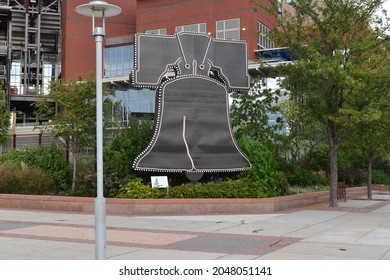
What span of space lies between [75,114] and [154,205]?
6.29 m

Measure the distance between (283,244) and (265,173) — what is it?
8882 mm

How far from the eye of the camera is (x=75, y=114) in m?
20.8

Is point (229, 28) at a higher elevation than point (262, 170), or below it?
higher

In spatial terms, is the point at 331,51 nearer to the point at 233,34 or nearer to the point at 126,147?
the point at 126,147

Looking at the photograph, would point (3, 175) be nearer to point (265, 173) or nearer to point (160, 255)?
point (265, 173)

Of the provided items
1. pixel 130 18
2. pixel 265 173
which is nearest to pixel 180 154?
pixel 265 173

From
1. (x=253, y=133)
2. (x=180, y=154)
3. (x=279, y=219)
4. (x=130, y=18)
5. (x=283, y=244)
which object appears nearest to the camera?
(x=283, y=244)

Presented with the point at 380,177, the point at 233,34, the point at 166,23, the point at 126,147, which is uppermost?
the point at 166,23

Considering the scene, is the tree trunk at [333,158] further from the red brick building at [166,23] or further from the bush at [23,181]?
the red brick building at [166,23]

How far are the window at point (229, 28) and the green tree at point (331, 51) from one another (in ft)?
119

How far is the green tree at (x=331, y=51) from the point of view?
1808 cm

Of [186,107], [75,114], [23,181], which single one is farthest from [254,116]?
[23,181]

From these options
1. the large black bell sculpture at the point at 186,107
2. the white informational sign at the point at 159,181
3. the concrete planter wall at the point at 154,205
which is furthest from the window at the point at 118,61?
the white informational sign at the point at 159,181

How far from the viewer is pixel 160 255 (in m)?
9.16
